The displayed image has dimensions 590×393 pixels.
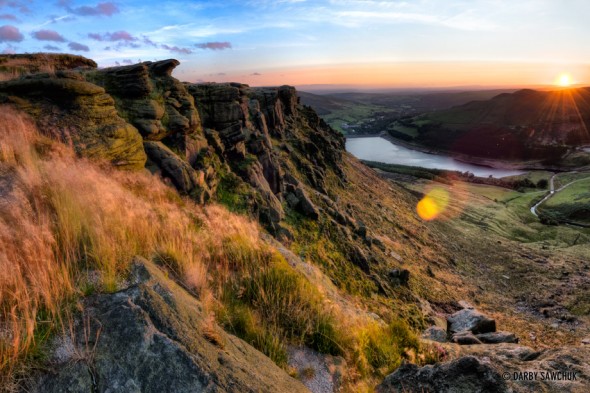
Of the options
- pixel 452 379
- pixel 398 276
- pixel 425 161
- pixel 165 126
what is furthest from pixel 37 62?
pixel 425 161

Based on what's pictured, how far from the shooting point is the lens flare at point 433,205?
61.6 meters

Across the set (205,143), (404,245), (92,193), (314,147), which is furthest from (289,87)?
(92,193)

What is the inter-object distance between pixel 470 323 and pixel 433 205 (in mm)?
58240

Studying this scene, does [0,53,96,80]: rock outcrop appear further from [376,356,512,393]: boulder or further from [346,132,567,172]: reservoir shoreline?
[346,132,567,172]: reservoir shoreline

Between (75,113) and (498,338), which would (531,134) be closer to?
(498,338)

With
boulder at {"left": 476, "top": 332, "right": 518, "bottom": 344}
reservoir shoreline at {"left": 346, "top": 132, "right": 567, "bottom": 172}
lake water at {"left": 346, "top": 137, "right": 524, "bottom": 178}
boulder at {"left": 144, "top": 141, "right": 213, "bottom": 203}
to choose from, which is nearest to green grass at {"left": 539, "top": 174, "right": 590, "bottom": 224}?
reservoir shoreline at {"left": 346, "top": 132, "right": 567, "bottom": 172}

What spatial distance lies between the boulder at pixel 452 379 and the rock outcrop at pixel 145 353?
1816mm

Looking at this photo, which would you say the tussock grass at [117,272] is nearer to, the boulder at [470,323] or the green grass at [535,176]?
the boulder at [470,323]

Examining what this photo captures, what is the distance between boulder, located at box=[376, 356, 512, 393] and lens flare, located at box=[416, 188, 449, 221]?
56.6 m

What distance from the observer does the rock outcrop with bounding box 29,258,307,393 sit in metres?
3.02

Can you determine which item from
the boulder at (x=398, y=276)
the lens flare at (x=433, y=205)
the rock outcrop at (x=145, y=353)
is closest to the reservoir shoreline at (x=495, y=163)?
the lens flare at (x=433, y=205)

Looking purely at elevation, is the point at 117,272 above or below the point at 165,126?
below

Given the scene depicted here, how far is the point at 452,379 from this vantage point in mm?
4609

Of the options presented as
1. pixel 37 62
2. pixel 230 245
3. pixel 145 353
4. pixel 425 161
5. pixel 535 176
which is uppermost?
pixel 37 62
